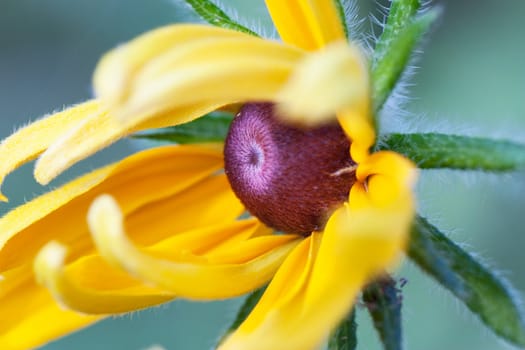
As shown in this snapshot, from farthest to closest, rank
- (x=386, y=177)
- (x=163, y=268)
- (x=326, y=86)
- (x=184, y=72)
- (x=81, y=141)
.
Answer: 1. (x=81, y=141)
2. (x=386, y=177)
3. (x=163, y=268)
4. (x=184, y=72)
5. (x=326, y=86)

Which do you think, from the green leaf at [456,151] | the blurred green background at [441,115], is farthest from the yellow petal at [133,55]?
the blurred green background at [441,115]

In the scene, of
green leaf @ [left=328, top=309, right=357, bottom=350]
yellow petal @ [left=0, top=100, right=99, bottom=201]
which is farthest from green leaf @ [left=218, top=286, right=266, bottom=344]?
yellow petal @ [left=0, top=100, right=99, bottom=201]

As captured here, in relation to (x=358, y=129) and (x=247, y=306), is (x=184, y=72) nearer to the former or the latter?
(x=358, y=129)

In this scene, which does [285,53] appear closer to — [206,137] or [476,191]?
[206,137]

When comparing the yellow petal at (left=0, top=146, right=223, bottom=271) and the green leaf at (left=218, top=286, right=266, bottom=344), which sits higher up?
the yellow petal at (left=0, top=146, right=223, bottom=271)

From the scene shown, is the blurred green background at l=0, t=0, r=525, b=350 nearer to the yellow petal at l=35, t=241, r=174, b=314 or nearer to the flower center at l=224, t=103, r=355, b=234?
the flower center at l=224, t=103, r=355, b=234

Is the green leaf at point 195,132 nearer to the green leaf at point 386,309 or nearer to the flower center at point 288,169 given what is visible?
the flower center at point 288,169

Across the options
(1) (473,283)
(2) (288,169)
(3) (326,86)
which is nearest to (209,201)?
(2) (288,169)
